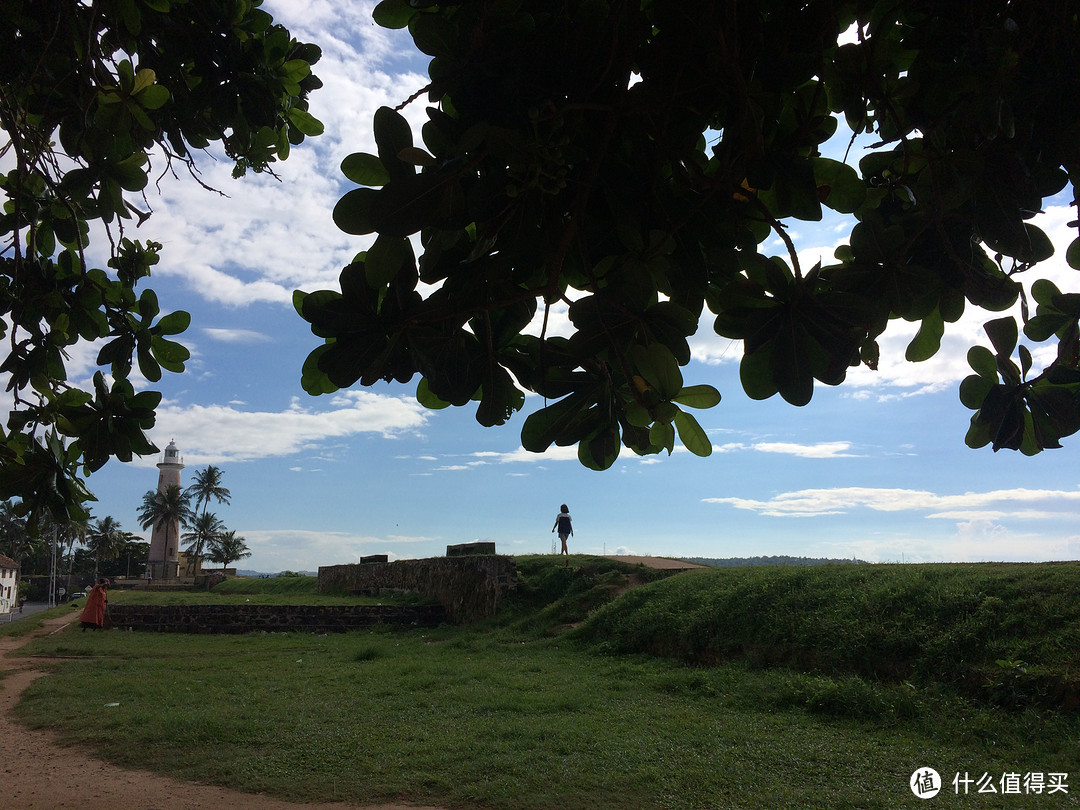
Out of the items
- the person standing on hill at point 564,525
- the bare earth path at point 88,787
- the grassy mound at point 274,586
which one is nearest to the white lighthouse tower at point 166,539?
the grassy mound at point 274,586

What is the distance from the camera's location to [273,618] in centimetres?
1213

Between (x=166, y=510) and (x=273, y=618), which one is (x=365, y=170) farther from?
(x=166, y=510)

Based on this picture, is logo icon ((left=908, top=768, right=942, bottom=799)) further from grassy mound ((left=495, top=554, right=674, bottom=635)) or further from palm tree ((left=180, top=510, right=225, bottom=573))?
palm tree ((left=180, top=510, right=225, bottom=573))

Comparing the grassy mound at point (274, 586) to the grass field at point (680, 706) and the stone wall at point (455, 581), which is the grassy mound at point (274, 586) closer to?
the stone wall at point (455, 581)

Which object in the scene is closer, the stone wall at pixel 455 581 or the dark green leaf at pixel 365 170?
the dark green leaf at pixel 365 170

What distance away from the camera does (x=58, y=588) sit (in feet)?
118

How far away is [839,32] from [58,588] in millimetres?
44452

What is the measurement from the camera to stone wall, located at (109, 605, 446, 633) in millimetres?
12016

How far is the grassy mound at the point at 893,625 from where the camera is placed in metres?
4.69

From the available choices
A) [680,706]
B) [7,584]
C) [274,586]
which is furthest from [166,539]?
[680,706]

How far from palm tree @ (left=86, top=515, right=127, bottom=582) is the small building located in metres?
14.6

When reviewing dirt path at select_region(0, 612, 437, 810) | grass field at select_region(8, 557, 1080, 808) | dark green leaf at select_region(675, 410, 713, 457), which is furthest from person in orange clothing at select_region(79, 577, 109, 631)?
dark green leaf at select_region(675, 410, 713, 457)

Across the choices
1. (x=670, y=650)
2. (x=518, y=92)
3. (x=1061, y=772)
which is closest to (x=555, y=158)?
(x=518, y=92)

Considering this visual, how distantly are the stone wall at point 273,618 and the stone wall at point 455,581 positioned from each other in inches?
22.5
